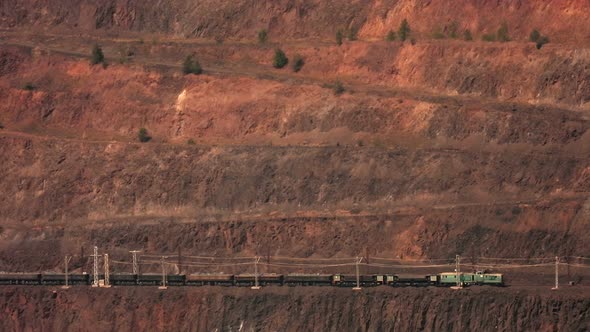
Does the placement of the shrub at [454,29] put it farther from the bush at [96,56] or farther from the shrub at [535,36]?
the bush at [96,56]

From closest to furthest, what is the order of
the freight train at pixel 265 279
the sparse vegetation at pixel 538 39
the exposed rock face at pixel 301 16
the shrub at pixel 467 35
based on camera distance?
the freight train at pixel 265 279
the sparse vegetation at pixel 538 39
the exposed rock face at pixel 301 16
the shrub at pixel 467 35

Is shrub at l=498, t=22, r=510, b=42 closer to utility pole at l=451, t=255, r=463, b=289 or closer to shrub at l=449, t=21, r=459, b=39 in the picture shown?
shrub at l=449, t=21, r=459, b=39

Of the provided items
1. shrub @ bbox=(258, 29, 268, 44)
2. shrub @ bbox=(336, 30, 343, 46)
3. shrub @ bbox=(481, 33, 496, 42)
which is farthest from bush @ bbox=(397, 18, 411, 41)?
shrub @ bbox=(258, 29, 268, 44)

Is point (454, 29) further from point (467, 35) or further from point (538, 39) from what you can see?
point (538, 39)

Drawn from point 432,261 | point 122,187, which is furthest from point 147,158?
point 432,261

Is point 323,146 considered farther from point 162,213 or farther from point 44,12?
point 44,12

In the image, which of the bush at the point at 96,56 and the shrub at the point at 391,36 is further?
the bush at the point at 96,56

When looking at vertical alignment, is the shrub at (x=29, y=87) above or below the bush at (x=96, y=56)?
below

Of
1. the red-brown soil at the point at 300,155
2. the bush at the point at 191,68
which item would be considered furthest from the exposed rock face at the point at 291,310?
the bush at the point at 191,68
